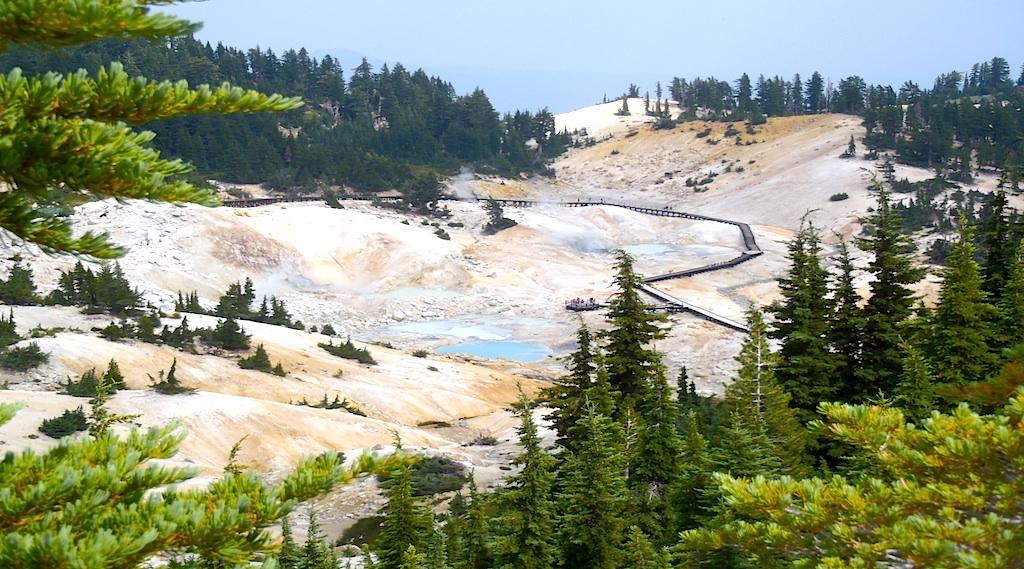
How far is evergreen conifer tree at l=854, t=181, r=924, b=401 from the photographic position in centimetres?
2467

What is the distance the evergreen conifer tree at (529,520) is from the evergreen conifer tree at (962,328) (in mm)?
11988

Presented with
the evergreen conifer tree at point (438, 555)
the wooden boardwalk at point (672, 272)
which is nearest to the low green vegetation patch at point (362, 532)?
the evergreen conifer tree at point (438, 555)

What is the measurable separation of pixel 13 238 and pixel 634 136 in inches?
5931

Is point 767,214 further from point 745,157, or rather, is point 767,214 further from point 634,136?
point 634,136

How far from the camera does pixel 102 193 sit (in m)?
4.24

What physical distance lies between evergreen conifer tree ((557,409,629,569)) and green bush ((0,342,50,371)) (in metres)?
26.9

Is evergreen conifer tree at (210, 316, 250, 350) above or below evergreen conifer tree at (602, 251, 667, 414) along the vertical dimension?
below

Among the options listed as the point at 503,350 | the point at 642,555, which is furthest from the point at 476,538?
the point at 503,350

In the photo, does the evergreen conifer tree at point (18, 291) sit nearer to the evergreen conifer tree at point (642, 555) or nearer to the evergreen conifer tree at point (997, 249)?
the evergreen conifer tree at point (642, 555)

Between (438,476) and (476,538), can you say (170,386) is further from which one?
(476,538)

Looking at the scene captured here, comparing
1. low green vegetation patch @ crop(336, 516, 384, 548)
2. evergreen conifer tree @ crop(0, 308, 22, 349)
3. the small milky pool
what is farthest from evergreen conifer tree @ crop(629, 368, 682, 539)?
the small milky pool

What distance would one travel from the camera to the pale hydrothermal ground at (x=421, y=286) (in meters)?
33.2

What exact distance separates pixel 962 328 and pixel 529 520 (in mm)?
13598

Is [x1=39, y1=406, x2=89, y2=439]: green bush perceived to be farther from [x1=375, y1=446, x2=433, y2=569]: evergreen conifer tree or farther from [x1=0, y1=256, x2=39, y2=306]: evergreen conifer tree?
[x1=0, y1=256, x2=39, y2=306]: evergreen conifer tree
